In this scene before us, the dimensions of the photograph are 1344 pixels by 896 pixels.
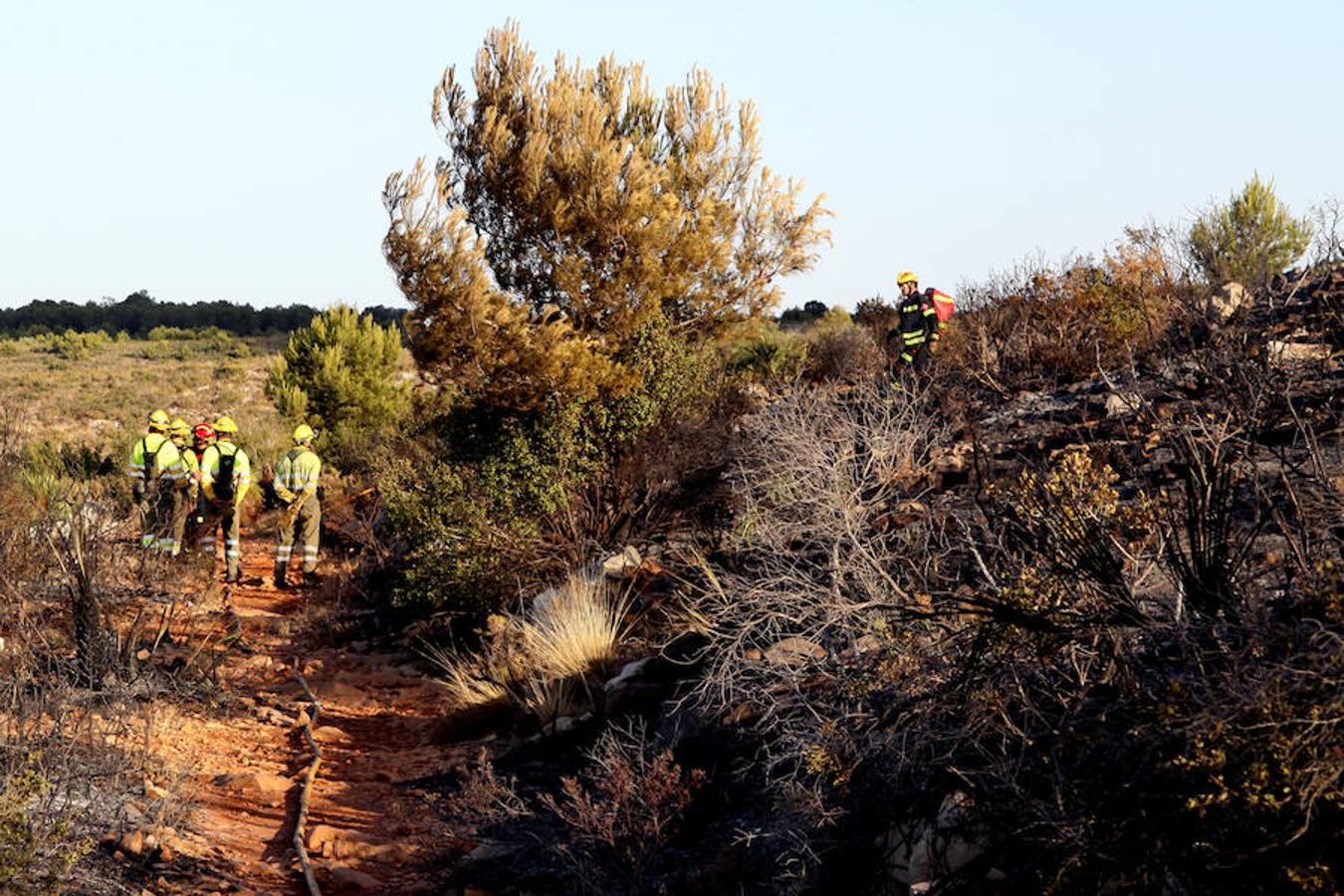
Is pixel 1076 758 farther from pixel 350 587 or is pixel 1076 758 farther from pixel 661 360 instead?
pixel 350 587

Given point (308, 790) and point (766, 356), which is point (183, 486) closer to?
point (308, 790)

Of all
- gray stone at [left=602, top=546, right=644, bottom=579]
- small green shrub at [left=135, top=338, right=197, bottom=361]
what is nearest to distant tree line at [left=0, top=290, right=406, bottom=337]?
small green shrub at [left=135, top=338, right=197, bottom=361]

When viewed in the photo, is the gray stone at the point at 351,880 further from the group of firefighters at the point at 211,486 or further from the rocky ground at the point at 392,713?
the group of firefighters at the point at 211,486

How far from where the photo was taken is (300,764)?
9.27 m

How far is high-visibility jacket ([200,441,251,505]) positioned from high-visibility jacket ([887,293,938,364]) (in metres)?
8.19

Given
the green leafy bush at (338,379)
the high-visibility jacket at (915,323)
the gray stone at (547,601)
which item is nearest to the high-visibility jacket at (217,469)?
the gray stone at (547,601)

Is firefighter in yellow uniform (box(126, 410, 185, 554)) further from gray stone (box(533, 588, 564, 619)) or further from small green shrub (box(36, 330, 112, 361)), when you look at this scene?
small green shrub (box(36, 330, 112, 361))

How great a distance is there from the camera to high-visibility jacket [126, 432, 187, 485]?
1522 cm

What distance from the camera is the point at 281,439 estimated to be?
27.0 metres

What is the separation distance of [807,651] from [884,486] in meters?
3.40

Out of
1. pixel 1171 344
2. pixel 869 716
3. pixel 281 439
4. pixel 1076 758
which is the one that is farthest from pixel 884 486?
pixel 281 439

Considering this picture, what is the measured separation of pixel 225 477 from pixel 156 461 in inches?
32.3

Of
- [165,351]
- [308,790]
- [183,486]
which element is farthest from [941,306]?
[165,351]

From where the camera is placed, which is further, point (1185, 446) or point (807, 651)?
point (807, 651)
